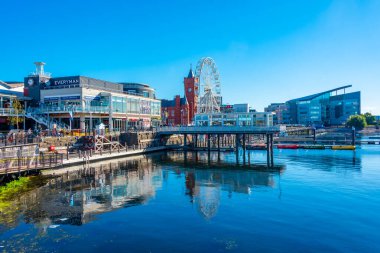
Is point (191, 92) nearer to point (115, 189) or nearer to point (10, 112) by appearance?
point (10, 112)

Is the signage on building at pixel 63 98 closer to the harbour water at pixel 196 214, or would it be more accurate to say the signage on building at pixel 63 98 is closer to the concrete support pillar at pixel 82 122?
the concrete support pillar at pixel 82 122

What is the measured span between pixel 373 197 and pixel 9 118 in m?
65.0

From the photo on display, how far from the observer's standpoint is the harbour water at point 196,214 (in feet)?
62.0

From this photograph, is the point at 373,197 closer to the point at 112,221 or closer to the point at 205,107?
the point at 112,221

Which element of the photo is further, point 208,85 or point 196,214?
point 208,85

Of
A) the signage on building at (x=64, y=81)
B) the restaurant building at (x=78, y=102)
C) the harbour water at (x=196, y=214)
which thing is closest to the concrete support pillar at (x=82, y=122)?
the restaurant building at (x=78, y=102)

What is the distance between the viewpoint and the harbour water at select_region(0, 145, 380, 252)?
18906mm

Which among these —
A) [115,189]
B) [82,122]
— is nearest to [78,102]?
[82,122]

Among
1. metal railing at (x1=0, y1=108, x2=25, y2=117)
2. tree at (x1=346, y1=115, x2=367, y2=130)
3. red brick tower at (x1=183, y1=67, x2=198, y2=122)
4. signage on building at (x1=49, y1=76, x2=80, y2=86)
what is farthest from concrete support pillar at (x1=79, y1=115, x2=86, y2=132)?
tree at (x1=346, y1=115, x2=367, y2=130)

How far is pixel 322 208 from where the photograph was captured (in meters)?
26.3

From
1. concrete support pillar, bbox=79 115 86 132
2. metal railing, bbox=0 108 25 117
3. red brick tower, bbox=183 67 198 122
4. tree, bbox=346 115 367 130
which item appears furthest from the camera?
tree, bbox=346 115 367 130

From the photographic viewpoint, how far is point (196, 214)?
81.7 ft

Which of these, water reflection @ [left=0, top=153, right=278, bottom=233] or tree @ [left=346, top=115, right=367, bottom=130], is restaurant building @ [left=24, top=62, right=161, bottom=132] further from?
tree @ [left=346, top=115, right=367, bottom=130]

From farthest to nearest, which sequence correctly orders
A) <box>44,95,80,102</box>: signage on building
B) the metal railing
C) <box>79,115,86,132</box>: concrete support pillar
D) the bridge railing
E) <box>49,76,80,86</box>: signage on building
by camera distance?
<box>49,76,80,86</box>: signage on building → <box>44,95,80,102</box>: signage on building → <box>79,115,86,132</box>: concrete support pillar → the bridge railing → the metal railing
